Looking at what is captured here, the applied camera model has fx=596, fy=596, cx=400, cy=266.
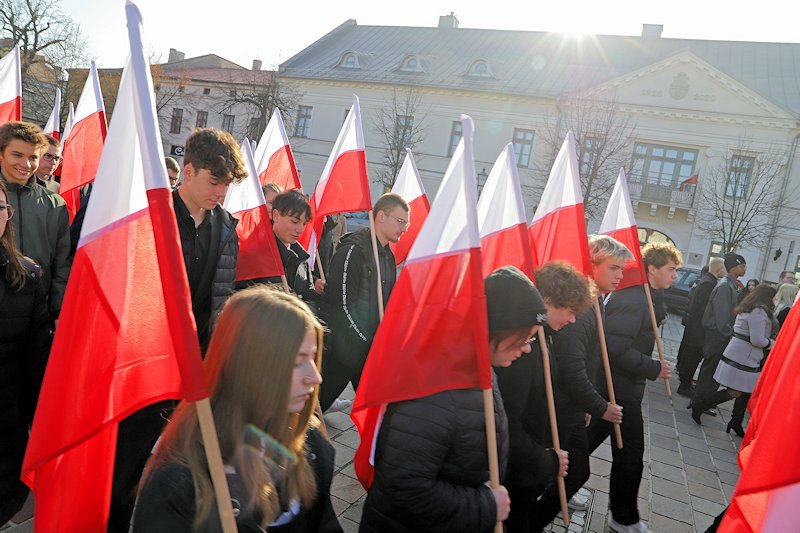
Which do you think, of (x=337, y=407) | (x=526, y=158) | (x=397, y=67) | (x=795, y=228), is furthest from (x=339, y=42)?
(x=337, y=407)

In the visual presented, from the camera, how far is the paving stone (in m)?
4.83

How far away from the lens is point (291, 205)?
13.9 feet

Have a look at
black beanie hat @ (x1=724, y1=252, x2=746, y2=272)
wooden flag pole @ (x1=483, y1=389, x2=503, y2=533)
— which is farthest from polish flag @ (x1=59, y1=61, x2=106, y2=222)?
black beanie hat @ (x1=724, y1=252, x2=746, y2=272)

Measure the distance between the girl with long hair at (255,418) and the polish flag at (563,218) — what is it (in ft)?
8.94

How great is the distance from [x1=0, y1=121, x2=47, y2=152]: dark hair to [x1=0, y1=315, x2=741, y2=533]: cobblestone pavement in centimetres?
211

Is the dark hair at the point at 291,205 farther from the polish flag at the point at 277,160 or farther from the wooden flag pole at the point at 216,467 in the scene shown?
the wooden flag pole at the point at 216,467

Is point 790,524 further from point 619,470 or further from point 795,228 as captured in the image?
point 795,228

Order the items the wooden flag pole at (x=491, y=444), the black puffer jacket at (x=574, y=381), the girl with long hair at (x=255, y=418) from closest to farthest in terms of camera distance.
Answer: the girl with long hair at (x=255, y=418), the wooden flag pole at (x=491, y=444), the black puffer jacket at (x=574, y=381)

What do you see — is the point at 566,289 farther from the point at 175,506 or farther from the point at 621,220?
the point at 621,220

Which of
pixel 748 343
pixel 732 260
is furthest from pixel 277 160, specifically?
pixel 732 260

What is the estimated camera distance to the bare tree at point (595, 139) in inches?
1035

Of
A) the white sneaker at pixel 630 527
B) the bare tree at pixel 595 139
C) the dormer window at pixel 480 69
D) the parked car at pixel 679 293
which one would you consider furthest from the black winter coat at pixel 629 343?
the dormer window at pixel 480 69

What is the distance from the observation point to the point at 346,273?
445 centimetres

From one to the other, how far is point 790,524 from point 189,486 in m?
1.66
